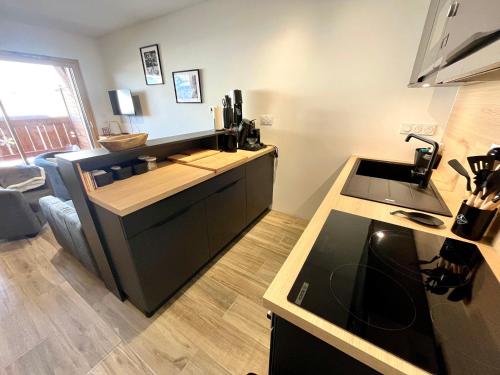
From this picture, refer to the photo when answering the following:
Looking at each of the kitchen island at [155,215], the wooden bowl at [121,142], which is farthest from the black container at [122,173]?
the wooden bowl at [121,142]

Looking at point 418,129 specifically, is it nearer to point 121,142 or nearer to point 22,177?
point 121,142

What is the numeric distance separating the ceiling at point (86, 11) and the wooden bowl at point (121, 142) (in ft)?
6.43

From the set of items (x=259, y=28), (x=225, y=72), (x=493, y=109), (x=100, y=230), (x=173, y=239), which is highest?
(x=259, y=28)

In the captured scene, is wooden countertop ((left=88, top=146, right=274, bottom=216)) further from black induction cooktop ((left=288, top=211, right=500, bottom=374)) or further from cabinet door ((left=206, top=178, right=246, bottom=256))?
black induction cooktop ((left=288, top=211, right=500, bottom=374))

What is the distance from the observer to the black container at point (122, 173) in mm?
1409

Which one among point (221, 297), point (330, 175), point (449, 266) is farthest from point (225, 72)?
point (449, 266)

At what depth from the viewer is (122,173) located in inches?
56.2

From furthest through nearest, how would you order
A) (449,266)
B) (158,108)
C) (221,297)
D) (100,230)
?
(158,108) < (221,297) < (100,230) < (449,266)

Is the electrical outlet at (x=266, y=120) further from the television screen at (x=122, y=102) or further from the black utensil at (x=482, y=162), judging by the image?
the television screen at (x=122, y=102)

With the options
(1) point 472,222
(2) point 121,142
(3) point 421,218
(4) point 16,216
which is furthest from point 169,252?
(4) point 16,216

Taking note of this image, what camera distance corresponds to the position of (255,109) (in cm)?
238

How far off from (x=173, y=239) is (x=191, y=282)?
0.56 m

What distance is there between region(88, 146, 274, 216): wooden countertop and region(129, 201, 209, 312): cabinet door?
7.6 inches

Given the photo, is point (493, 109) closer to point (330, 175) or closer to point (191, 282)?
point (330, 175)
